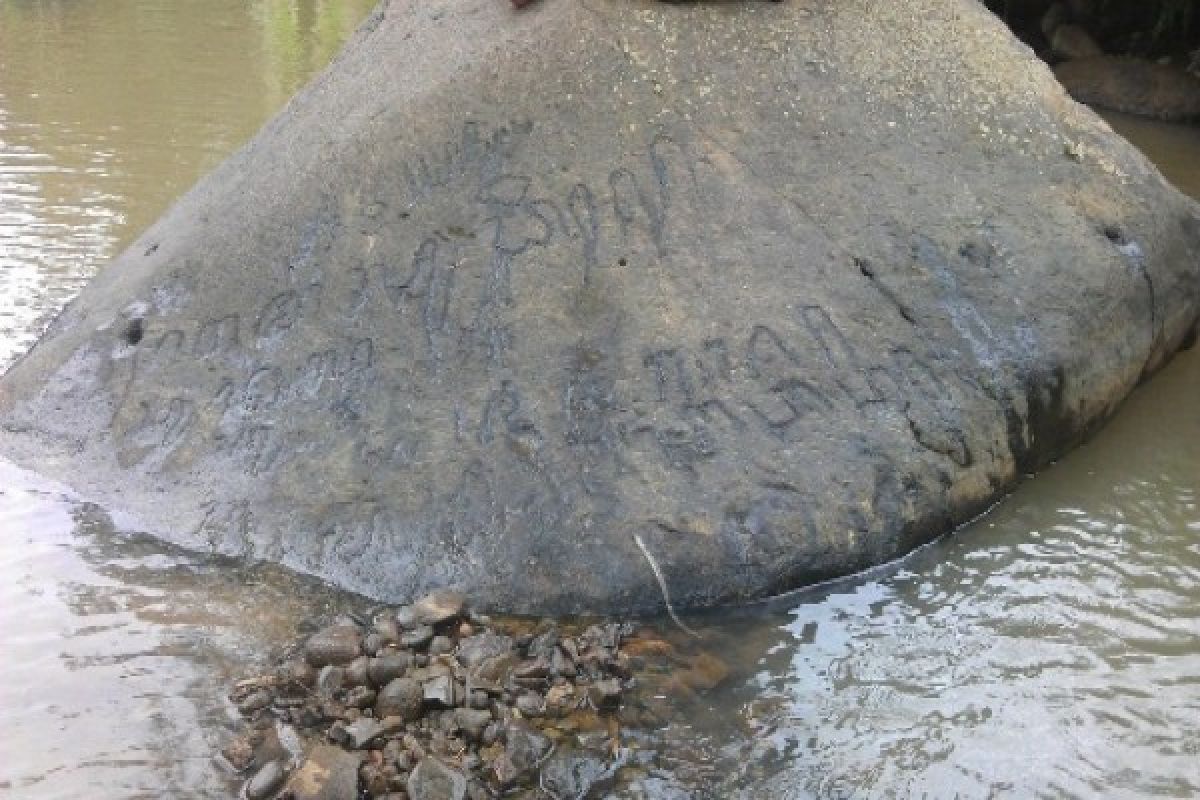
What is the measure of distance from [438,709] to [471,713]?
88mm

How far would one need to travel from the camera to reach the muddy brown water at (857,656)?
2.93 meters

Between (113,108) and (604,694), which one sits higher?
(113,108)

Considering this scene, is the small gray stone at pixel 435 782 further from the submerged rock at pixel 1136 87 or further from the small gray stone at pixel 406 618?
the submerged rock at pixel 1136 87

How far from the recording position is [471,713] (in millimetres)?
3010

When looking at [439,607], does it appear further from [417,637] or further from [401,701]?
[401,701]

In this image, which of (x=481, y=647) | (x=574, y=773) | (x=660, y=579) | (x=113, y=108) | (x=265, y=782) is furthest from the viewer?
(x=113, y=108)

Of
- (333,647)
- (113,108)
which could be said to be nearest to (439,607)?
(333,647)

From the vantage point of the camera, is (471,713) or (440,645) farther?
(440,645)

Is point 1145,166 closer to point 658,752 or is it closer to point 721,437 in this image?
point 721,437

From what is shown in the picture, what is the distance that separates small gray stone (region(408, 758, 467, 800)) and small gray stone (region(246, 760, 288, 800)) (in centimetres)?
28

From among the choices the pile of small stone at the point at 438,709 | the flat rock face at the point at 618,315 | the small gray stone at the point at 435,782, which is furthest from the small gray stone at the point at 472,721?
the flat rock face at the point at 618,315

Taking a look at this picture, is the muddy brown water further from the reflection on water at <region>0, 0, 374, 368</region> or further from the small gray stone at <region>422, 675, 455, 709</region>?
the reflection on water at <region>0, 0, 374, 368</region>

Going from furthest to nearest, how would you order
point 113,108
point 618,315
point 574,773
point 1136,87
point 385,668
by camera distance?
point 1136,87, point 113,108, point 618,315, point 385,668, point 574,773

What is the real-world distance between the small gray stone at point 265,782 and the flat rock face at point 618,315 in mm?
735
